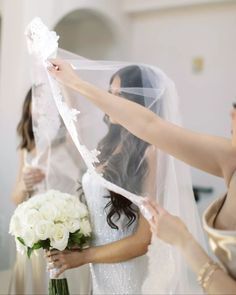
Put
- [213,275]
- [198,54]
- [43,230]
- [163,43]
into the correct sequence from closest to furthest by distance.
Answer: [213,275], [43,230], [198,54], [163,43]

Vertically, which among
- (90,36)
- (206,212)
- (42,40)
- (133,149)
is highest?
(90,36)

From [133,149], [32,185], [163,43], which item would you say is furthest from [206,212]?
[163,43]

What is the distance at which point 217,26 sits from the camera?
257cm

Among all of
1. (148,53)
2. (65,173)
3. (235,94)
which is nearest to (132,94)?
(65,173)

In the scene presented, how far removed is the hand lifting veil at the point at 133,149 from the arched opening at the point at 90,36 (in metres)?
1.57

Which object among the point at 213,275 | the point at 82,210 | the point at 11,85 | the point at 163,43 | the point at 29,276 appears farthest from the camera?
the point at 163,43

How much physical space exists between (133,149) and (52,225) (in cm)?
32

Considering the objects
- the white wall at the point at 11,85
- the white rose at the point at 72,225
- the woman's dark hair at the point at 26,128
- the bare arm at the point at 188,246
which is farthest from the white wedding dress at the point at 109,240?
the woman's dark hair at the point at 26,128

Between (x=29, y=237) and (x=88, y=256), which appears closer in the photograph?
(x=29, y=237)

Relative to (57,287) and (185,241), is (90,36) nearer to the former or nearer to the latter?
(57,287)

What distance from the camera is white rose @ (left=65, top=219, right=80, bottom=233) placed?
1.21 meters

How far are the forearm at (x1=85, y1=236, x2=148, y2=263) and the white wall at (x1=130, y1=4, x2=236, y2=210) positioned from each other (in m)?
1.19

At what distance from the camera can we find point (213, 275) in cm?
86

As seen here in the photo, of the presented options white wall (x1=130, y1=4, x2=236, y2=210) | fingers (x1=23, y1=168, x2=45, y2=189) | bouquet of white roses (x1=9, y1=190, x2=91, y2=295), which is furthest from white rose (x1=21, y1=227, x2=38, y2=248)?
white wall (x1=130, y1=4, x2=236, y2=210)
